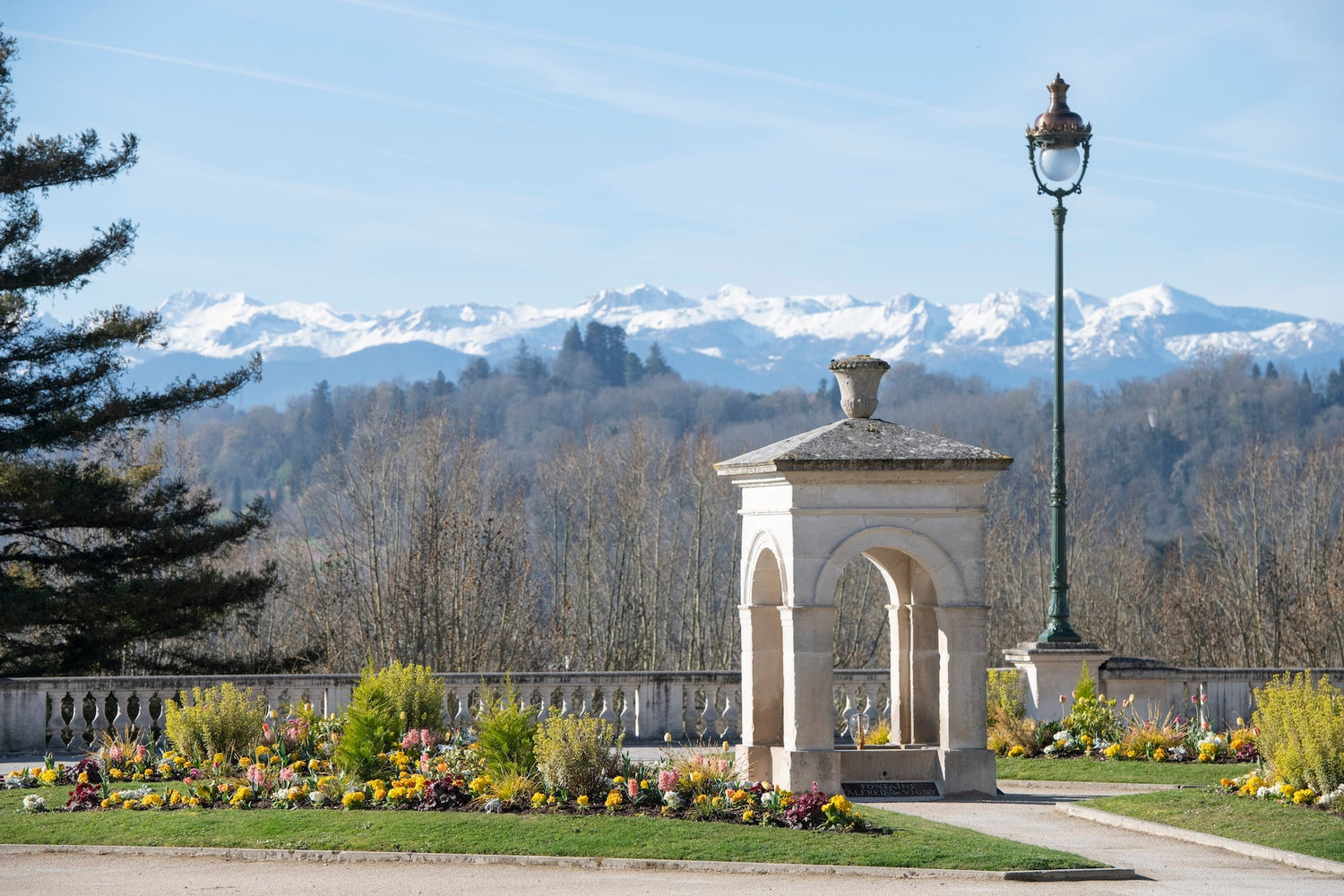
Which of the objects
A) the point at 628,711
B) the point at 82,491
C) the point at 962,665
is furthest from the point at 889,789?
the point at 82,491

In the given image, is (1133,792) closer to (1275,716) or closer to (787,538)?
(1275,716)

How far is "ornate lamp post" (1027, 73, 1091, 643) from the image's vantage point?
19781 millimetres

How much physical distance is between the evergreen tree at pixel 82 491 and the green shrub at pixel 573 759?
45.9ft

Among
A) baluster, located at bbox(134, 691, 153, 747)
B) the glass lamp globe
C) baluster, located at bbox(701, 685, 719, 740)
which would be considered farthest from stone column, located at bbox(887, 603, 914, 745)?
baluster, located at bbox(134, 691, 153, 747)

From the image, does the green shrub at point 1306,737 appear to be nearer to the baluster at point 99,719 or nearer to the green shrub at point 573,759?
the green shrub at point 573,759

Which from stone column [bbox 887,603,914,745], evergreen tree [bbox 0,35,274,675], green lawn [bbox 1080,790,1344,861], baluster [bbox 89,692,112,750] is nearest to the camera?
green lawn [bbox 1080,790,1344,861]

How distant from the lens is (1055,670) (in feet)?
65.3

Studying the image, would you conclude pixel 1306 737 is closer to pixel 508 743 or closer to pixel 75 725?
pixel 508 743

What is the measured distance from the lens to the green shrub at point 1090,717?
→ 18.9 metres

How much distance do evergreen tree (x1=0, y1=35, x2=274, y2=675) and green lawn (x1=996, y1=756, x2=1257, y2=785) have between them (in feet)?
47.7

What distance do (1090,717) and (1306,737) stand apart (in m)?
4.89

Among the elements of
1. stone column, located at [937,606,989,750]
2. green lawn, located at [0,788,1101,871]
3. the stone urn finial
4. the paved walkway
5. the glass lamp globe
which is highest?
the glass lamp globe

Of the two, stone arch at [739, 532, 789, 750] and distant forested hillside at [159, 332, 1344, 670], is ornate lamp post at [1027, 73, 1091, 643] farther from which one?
distant forested hillside at [159, 332, 1344, 670]

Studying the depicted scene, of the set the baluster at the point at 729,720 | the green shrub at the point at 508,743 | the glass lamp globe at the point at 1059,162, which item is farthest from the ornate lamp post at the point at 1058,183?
the green shrub at the point at 508,743
